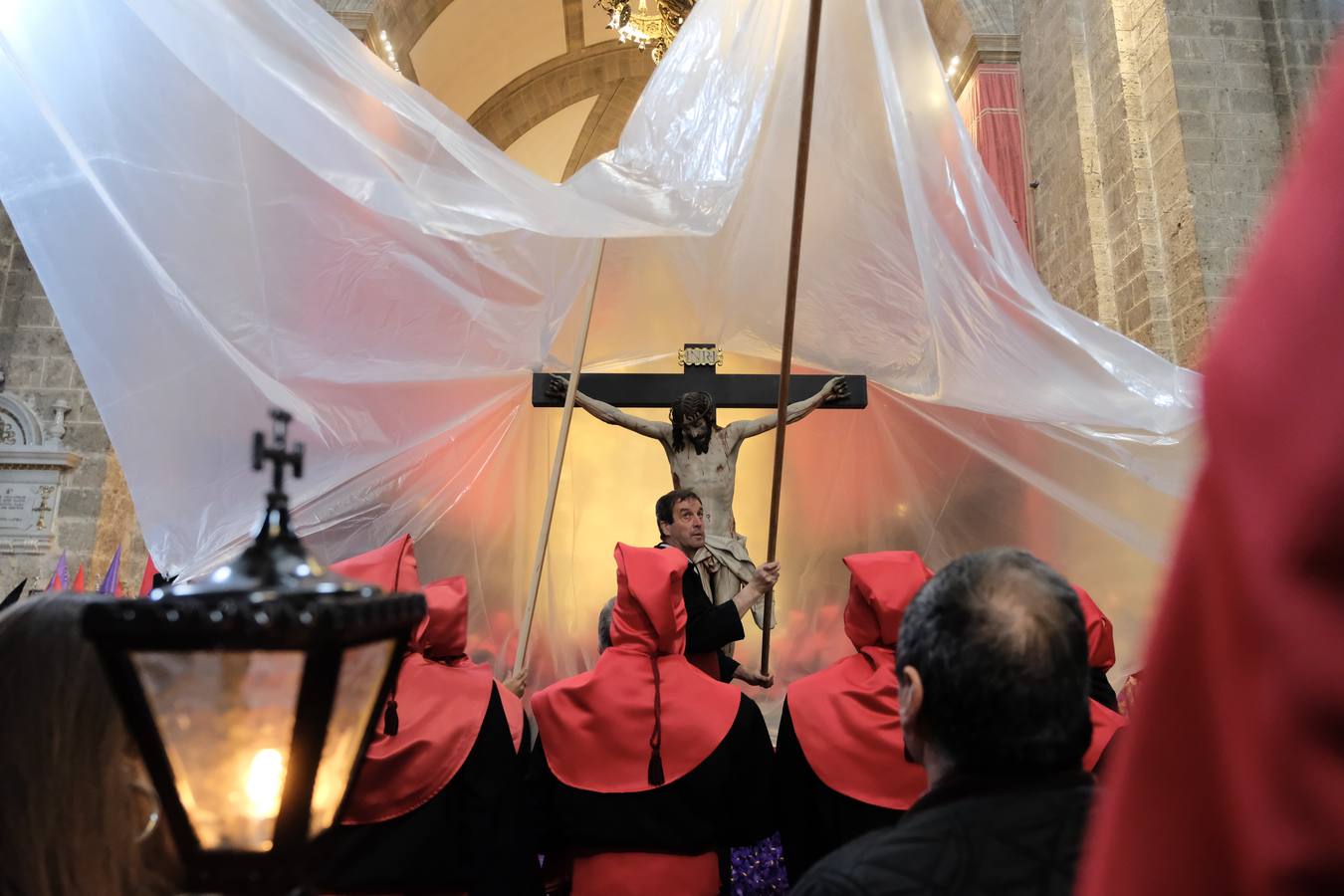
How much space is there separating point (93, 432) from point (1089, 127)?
26.4 ft

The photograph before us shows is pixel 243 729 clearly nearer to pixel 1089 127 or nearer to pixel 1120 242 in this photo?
pixel 1120 242

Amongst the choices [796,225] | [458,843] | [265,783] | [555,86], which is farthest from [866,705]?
[555,86]

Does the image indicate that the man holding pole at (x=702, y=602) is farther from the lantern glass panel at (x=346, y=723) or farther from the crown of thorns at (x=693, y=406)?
the lantern glass panel at (x=346, y=723)

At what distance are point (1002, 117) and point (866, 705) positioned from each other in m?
7.50

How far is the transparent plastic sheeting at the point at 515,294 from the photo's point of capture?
3.37 m

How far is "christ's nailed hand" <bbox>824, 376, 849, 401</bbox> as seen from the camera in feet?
14.7

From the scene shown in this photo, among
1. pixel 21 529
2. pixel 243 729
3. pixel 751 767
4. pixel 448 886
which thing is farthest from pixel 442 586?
pixel 21 529

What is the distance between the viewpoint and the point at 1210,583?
345 mm

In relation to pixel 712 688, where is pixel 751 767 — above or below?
below

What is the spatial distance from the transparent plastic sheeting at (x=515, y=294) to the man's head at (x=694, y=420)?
0.33 meters

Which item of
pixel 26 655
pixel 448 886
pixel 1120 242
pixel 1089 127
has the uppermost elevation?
pixel 1089 127

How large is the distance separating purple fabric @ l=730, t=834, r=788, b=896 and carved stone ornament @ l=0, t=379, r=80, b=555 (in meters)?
6.70

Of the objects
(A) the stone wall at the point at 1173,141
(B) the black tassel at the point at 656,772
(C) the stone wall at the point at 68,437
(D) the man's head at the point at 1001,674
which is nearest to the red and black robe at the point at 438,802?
(B) the black tassel at the point at 656,772

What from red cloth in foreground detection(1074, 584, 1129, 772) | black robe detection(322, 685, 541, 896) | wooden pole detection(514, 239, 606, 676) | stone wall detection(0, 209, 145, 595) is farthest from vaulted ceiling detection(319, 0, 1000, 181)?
black robe detection(322, 685, 541, 896)
